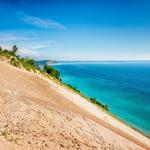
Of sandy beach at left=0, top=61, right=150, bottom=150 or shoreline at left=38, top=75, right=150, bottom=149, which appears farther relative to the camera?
shoreline at left=38, top=75, right=150, bottom=149

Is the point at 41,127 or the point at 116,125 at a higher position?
the point at 41,127

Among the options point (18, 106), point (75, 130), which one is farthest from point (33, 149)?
point (18, 106)

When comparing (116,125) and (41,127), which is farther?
(116,125)

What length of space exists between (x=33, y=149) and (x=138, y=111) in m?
39.5

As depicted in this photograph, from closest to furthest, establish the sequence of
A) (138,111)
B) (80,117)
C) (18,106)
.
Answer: (18,106) < (80,117) < (138,111)

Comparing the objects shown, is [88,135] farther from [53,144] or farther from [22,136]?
[22,136]

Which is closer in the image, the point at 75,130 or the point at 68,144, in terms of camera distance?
the point at 68,144

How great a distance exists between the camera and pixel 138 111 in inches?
1973

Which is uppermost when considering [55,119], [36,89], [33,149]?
[36,89]

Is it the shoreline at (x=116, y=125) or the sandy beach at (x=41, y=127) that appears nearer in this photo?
the sandy beach at (x=41, y=127)

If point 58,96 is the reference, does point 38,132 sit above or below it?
below

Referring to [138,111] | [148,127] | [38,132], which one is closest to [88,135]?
[38,132]

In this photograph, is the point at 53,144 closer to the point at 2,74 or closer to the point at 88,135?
the point at 88,135

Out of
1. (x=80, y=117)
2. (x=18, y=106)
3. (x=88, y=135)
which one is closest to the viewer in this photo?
(x=88, y=135)
